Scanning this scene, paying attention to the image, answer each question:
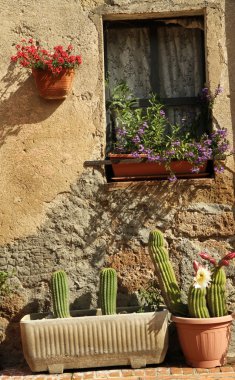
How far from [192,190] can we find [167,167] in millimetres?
332

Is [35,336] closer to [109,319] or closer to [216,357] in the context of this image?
[109,319]

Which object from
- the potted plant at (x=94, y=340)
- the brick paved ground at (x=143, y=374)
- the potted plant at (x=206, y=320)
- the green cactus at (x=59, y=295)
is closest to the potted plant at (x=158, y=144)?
the potted plant at (x=206, y=320)

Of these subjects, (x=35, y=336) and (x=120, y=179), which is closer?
(x=35, y=336)

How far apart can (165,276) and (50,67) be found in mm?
2062

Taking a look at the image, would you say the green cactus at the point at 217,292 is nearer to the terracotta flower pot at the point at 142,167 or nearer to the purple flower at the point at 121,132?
the terracotta flower pot at the point at 142,167

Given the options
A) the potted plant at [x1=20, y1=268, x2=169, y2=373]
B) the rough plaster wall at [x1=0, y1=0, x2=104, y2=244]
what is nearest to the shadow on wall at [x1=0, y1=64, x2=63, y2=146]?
the rough plaster wall at [x1=0, y1=0, x2=104, y2=244]

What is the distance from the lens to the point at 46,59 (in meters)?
6.02

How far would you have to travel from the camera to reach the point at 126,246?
20.1ft

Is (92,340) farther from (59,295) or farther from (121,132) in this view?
(121,132)

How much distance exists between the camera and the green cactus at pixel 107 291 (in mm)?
5699

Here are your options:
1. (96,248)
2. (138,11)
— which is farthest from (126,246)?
(138,11)

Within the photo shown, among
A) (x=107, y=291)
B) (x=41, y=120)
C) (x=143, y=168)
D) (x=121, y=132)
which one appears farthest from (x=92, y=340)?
(x=41, y=120)

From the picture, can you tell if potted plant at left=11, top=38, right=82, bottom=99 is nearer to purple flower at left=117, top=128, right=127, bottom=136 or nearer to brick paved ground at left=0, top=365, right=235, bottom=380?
purple flower at left=117, top=128, right=127, bottom=136

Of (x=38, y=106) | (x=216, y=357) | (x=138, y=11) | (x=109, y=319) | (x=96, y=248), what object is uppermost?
(x=138, y=11)
